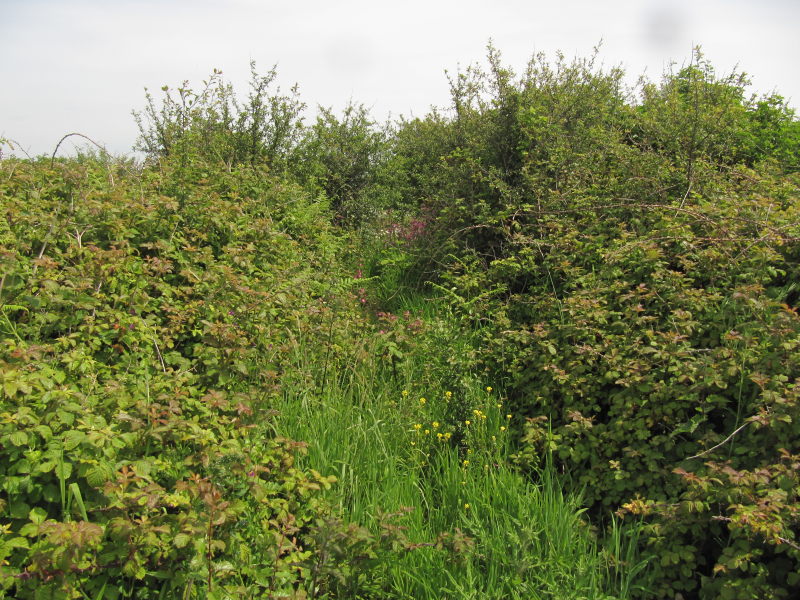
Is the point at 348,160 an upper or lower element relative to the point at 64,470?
upper

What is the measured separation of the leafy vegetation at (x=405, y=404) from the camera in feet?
7.20

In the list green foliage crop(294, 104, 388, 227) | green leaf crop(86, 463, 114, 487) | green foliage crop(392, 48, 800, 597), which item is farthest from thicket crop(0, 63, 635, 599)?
green foliage crop(294, 104, 388, 227)

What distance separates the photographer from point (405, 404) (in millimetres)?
3727

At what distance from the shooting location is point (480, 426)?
3420mm

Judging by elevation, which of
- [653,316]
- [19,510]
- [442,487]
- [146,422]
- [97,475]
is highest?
[653,316]

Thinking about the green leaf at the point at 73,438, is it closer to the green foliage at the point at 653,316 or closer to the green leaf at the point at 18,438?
the green leaf at the point at 18,438

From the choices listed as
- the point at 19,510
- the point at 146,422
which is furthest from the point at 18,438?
the point at 146,422

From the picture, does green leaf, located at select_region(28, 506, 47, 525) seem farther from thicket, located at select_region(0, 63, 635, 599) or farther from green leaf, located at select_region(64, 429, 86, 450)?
green leaf, located at select_region(64, 429, 86, 450)

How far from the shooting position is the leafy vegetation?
2.20 m

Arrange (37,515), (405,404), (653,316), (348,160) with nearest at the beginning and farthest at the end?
(37,515)
(653,316)
(405,404)
(348,160)

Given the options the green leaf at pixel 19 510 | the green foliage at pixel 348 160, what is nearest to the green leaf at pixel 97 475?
the green leaf at pixel 19 510

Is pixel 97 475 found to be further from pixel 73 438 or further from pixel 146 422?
pixel 146 422

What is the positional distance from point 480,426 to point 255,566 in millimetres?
1585

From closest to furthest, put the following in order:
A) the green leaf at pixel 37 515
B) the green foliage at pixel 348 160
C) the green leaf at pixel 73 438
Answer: the green leaf at pixel 37 515 < the green leaf at pixel 73 438 < the green foliage at pixel 348 160
